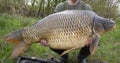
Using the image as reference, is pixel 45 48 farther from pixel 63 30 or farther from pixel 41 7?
pixel 41 7

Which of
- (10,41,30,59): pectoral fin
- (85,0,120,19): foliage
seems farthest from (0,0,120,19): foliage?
(10,41,30,59): pectoral fin

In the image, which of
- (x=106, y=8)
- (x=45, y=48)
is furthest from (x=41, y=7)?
(x=45, y=48)

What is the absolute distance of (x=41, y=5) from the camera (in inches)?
292

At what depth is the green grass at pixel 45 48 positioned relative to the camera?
4586 mm

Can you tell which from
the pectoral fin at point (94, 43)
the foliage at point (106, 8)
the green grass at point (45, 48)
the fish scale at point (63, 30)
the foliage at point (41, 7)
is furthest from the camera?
the foliage at point (106, 8)

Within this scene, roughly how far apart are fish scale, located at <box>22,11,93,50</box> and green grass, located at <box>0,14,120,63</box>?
3.12ft

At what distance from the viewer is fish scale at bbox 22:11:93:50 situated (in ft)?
10.9

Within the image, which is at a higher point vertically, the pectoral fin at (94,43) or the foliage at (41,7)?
the pectoral fin at (94,43)

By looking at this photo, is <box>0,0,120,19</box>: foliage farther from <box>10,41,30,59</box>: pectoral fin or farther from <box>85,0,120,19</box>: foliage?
<box>10,41,30,59</box>: pectoral fin

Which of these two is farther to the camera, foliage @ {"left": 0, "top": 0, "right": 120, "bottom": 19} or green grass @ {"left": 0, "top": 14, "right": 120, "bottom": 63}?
foliage @ {"left": 0, "top": 0, "right": 120, "bottom": 19}

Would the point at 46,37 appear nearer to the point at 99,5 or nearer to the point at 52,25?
the point at 52,25

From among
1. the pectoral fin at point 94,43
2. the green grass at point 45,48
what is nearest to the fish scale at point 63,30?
the pectoral fin at point 94,43

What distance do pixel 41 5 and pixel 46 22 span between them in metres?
3.99

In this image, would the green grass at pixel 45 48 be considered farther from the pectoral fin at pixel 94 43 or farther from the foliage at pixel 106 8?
the foliage at pixel 106 8
